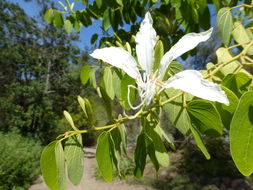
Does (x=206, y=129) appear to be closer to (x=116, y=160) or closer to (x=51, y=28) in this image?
(x=116, y=160)

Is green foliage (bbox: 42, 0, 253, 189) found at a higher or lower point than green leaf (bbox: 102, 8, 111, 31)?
lower

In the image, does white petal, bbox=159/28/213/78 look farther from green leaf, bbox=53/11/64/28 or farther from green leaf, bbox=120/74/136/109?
green leaf, bbox=53/11/64/28

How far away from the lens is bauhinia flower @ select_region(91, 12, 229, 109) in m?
0.39

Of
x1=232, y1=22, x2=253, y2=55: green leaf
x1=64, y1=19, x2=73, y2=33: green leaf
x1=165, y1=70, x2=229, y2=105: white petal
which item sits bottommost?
x1=165, y1=70, x2=229, y2=105: white petal

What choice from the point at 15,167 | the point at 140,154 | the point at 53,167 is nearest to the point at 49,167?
the point at 53,167

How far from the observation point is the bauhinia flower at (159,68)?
395 mm

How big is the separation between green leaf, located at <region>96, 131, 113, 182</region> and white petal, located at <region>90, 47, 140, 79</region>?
0.17 m

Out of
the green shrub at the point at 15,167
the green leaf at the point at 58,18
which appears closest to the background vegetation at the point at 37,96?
the green shrub at the point at 15,167

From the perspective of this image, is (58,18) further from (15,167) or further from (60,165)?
(15,167)

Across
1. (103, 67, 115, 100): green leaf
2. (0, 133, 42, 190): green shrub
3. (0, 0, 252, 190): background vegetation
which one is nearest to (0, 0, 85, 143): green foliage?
(0, 0, 252, 190): background vegetation

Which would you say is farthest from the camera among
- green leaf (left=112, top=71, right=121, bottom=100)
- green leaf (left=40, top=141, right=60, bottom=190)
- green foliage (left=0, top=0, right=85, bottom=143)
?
green foliage (left=0, top=0, right=85, bottom=143)

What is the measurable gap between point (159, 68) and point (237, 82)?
0.20 metres

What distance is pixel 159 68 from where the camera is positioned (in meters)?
0.50

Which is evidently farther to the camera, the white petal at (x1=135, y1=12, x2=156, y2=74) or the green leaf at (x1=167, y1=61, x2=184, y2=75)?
the green leaf at (x1=167, y1=61, x2=184, y2=75)
